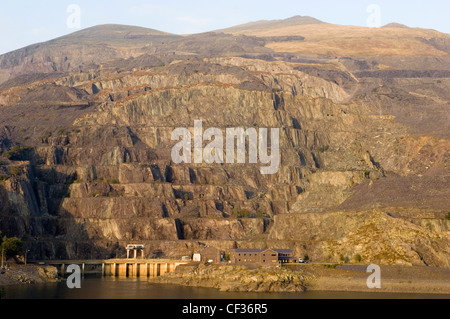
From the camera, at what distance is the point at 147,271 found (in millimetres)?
165875

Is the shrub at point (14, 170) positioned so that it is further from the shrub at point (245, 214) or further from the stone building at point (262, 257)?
the stone building at point (262, 257)

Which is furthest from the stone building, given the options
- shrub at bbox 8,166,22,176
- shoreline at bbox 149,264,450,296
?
shrub at bbox 8,166,22,176

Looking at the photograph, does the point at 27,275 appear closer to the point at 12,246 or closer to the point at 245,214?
the point at 12,246

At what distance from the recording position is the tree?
493 ft

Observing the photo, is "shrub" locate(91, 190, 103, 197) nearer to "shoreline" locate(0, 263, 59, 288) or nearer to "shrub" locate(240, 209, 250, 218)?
"shrub" locate(240, 209, 250, 218)

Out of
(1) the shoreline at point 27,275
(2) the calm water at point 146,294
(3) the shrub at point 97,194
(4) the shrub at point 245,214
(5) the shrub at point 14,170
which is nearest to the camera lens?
(2) the calm water at point 146,294

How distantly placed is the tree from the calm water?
1157 cm

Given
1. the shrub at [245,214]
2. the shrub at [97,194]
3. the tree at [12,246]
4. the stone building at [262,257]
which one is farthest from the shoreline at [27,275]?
the shrub at [245,214]

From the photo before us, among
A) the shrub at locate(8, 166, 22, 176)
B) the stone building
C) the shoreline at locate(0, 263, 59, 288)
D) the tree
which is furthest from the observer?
the shrub at locate(8, 166, 22, 176)

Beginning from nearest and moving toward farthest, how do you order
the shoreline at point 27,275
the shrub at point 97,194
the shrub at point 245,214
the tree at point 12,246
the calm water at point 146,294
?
the calm water at point 146,294, the shoreline at point 27,275, the tree at point 12,246, the shrub at point 245,214, the shrub at point 97,194

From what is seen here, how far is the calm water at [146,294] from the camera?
123 meters

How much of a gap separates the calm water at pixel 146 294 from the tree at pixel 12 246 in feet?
38.0
